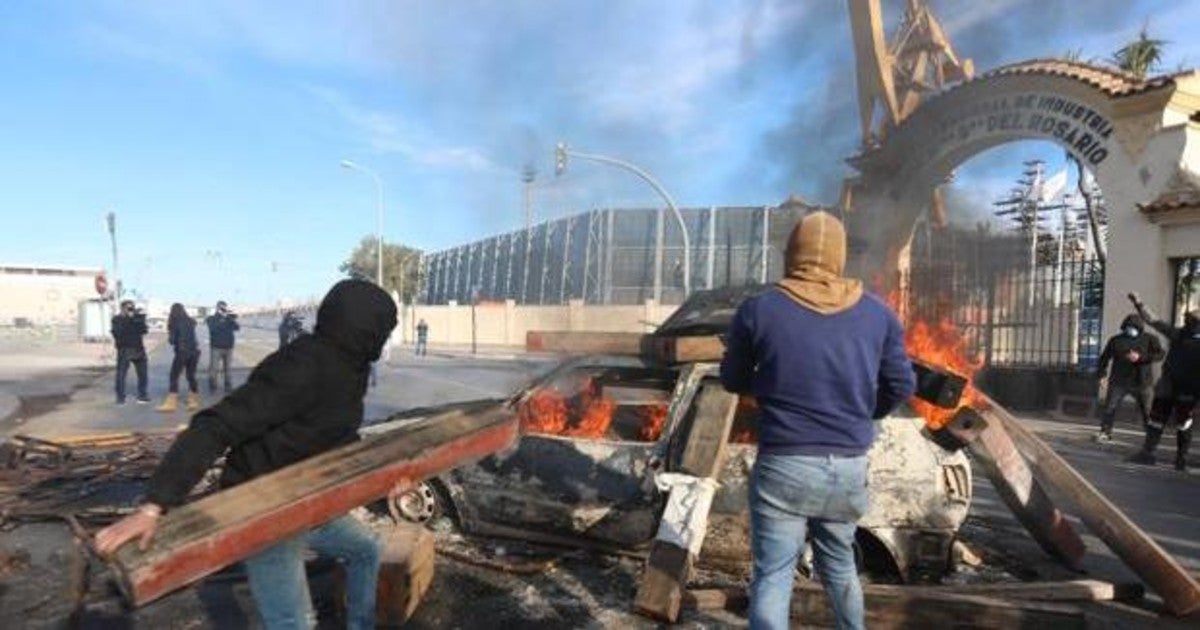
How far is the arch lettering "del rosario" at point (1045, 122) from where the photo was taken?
14.7m

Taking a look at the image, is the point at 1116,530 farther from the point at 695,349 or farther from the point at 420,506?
the point at 420,506

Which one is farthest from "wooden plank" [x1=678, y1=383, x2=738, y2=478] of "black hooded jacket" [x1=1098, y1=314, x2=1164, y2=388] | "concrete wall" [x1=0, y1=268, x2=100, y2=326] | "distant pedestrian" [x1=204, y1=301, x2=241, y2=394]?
"concrete wall" [x1=0, y1=268, x2=100, y2=326]

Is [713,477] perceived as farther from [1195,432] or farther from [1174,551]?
[1195,432]

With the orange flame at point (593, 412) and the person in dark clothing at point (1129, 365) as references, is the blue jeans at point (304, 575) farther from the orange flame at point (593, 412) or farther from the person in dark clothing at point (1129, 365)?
the person in dark clothing at point (1129, 365)

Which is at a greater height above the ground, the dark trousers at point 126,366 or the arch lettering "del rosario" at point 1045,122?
the arch lettering "del rosario" at point 1045,122

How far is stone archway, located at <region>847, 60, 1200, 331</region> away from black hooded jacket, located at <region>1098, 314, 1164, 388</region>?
8.87ft

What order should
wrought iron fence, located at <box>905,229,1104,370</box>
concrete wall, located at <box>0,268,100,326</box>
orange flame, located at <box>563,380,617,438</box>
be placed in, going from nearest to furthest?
orange flame, located at <box>563,380,617,438</box> → wrought iron fence, located at <box>905,229,1104,370</box> → concrete wall, located at <box>0,268,100,326</box>

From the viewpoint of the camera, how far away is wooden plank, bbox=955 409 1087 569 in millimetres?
5191

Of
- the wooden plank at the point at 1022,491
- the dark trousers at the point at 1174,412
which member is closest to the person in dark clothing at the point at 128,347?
the wooden plank at the point at 1022,491

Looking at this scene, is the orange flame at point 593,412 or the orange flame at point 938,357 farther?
the orange flame at point 593,412

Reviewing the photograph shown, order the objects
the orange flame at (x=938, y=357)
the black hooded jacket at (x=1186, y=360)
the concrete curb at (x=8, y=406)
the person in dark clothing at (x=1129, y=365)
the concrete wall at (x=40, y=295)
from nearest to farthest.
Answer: the orange flame at (x=938, y=357), the black hooded jacket at (x=1186, y=360), the person in dark clothing at (x=1129, y=365), the concrete curb at (x=8, y=406), the concrete wall at (x=40, y=295)

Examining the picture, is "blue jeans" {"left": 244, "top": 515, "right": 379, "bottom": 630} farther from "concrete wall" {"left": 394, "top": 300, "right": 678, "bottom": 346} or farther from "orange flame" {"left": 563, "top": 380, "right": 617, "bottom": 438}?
"concrete wall" {"left": 394, "top": 300, "right": 678, "bottom": 346}

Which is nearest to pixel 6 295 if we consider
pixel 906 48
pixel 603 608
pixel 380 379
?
pixel 380 379

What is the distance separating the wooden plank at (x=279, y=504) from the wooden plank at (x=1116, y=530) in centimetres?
324
